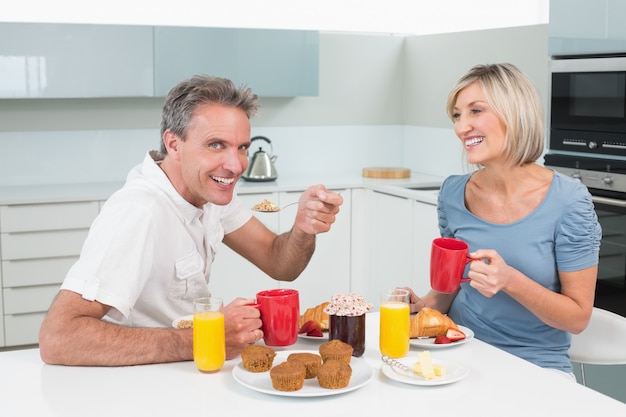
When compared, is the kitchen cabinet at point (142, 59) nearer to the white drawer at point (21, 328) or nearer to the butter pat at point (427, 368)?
the white drawer at point (21, 328)

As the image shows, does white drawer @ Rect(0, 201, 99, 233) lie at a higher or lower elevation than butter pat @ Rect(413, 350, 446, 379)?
higher

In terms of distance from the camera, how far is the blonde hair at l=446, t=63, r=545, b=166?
225 centimetres

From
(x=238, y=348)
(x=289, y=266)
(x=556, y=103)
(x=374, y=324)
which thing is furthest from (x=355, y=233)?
(x=238, y=348)

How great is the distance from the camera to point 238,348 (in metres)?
1.83

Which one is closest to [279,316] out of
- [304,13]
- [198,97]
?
[198,97]

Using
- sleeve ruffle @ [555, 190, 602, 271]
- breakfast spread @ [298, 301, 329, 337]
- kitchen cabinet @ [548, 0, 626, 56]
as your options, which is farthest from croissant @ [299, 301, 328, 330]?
kitchen cabinet @ [548, 0, 626, 56]

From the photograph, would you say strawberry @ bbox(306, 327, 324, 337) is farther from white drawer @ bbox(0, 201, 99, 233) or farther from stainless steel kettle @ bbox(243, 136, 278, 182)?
stainless steel kettle @ bbox(243, 136, 278, 182)

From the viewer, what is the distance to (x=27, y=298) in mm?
4035

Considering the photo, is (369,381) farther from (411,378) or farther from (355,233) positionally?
(355,233)

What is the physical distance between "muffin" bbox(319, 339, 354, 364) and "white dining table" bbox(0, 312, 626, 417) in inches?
2.6

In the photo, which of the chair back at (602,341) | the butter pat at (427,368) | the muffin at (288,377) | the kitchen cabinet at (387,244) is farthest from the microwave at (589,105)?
the muffin at (288,377)

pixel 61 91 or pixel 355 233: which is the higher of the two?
pixel 61 91

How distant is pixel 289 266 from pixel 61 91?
2213 mm

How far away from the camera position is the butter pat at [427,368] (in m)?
1.70
